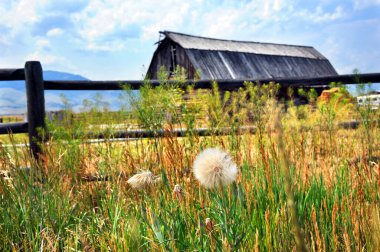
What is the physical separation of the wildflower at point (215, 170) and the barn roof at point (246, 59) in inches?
783

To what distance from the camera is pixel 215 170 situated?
4.63ft

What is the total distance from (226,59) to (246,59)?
1775 mm

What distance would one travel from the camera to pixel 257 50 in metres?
27.1

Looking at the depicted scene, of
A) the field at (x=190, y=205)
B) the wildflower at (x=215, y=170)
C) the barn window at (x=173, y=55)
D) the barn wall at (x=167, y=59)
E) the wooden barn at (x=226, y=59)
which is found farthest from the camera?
the barn window at (x=173, y=55)

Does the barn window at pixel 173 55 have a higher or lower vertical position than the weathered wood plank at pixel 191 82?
higher

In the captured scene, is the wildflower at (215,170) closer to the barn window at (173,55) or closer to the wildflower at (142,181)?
the wildflower at (142,181)

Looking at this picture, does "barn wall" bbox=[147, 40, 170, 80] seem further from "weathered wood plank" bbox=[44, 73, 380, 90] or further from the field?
the field

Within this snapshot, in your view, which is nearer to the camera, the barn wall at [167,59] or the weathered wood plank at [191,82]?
the weathered wood plank at [191,82]

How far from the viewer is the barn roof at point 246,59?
2261 centimetres

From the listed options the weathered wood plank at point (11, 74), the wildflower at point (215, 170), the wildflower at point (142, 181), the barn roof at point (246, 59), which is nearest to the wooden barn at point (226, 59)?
the barn roof at point (246, 59)

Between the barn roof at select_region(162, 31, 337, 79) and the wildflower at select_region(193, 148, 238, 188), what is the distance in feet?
65.2

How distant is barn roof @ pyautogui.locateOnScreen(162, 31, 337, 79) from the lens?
74.2ft

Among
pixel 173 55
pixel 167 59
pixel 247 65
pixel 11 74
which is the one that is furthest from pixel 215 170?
pixel 247 65

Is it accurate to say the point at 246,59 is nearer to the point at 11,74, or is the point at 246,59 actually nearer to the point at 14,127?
the point at 11,74
